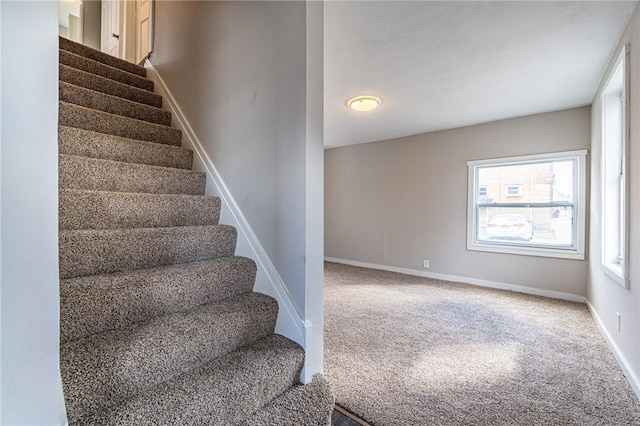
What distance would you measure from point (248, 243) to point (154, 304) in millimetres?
599

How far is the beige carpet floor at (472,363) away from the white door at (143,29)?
3415mm

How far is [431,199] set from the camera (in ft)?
15.6

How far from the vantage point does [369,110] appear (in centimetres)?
381

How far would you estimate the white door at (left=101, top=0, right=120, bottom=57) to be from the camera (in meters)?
3.80

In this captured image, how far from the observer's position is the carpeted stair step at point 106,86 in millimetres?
2242

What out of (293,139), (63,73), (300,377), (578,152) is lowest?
(300,377)

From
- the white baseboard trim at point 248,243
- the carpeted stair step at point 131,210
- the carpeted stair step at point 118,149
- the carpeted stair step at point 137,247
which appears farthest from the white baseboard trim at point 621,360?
the carpeted stair step at point 118,149

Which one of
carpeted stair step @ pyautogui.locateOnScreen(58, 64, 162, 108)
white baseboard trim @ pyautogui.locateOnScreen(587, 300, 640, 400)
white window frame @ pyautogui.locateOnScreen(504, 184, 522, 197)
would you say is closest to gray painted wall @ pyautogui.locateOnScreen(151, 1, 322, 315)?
carpeted stair step @ pyautogui.locateOnScreen(58, 64, 162, 108)

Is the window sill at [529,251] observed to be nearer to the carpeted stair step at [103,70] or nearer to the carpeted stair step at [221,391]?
the carpeted stair step at [221,391]

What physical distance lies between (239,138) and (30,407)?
1532 millimetres

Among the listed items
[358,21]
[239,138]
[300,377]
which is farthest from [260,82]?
[300,377]

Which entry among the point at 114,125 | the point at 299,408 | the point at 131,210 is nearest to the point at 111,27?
the point at 114,125

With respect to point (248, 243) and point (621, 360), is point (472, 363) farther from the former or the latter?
point (248, 243)

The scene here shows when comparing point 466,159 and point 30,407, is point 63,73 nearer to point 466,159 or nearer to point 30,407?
point 30,407
